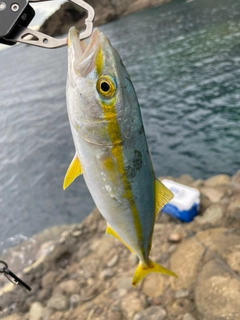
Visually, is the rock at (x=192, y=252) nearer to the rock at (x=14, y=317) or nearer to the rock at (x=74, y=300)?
the rock at (x=74, y=300)

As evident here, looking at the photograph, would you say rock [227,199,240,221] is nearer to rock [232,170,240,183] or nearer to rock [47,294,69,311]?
rock [232,170,240,183]

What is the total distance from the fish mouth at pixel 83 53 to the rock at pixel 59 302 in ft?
14.3

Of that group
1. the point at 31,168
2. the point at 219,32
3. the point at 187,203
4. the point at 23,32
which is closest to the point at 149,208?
the point at 23,32

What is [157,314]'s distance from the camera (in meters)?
4.15

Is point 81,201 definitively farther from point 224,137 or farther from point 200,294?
point 200,294

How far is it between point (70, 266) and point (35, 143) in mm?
8727

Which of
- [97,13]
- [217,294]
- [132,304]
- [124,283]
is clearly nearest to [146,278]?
[124,283]

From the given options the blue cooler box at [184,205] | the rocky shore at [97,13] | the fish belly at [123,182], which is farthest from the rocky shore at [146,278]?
the rocky shore at [97,13]

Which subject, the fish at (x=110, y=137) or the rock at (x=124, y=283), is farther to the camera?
the rock at (x=124, y=283)

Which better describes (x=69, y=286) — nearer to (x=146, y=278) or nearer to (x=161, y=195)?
(x=146, y=278)

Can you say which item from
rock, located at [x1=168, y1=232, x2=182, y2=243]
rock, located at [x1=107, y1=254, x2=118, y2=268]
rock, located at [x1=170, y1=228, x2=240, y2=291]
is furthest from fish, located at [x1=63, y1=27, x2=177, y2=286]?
rock, located at [x1=107, y1=254, x2=118, y2=268]

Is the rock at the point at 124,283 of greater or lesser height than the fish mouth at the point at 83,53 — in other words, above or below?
below

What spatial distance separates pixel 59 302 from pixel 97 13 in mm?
66214

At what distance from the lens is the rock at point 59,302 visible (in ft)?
16.4
